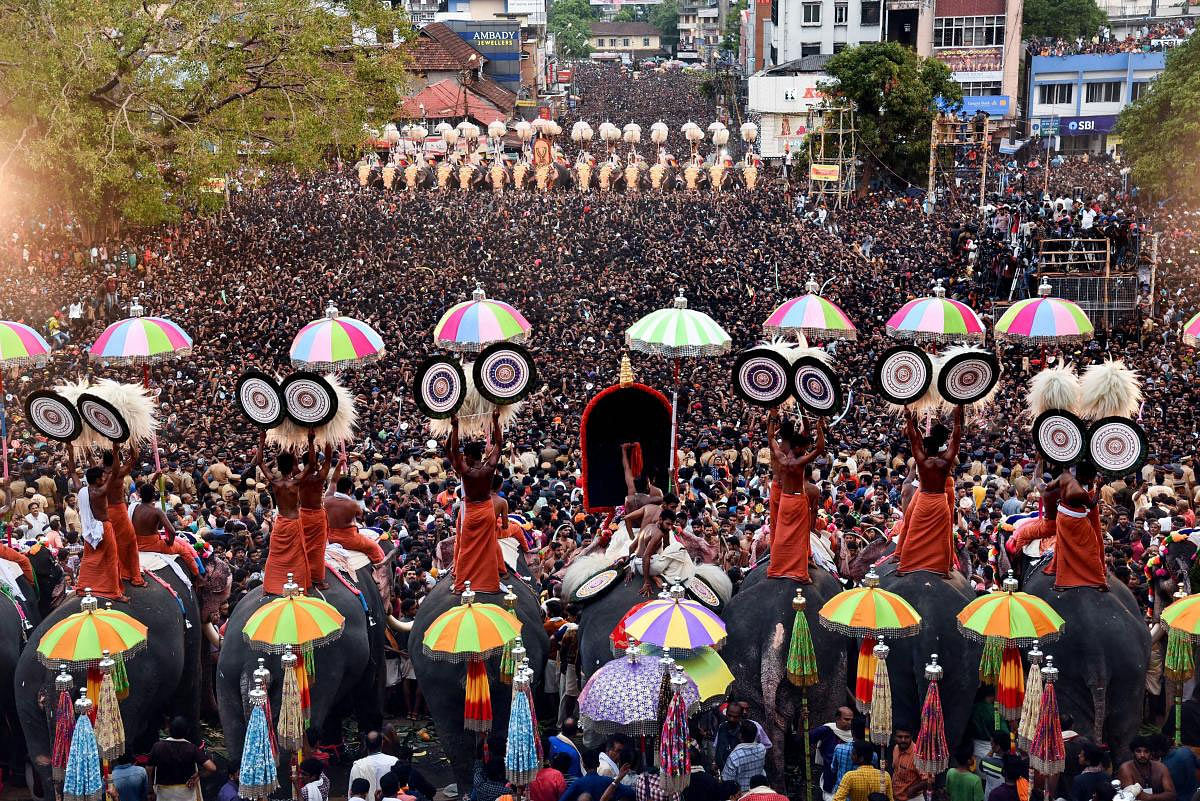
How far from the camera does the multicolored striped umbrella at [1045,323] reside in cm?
1520

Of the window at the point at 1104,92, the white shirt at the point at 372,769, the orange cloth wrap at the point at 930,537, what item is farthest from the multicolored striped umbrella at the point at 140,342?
the window at the point at 1104,92

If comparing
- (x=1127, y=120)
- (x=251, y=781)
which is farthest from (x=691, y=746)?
(x=1127, y=120)

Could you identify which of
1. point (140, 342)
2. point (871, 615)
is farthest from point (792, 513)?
point (140, 342)

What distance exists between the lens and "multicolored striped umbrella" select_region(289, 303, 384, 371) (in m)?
14.1

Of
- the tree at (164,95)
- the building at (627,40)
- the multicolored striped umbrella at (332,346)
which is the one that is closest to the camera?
the multicolored striped umbrella at (332,346)

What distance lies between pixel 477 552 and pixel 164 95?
21.0 m

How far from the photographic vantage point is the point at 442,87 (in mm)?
67375

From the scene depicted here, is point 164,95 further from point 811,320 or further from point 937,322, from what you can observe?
point 937,322

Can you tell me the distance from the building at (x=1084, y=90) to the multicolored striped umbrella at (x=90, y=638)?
164ft

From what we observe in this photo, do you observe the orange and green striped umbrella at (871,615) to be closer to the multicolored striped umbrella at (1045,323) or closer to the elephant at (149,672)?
the elephant at (149,672)

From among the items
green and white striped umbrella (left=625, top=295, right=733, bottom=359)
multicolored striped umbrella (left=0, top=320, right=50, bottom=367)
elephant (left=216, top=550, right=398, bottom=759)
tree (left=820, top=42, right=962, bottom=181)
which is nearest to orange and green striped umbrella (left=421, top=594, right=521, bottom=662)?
elephant (left=216, top=550, right=398, bottom=759)

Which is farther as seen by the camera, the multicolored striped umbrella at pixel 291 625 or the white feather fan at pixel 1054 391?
the white feather fan at pixel 1054 391

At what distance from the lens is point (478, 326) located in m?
15.1

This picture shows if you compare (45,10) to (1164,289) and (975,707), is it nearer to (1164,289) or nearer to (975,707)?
(1164,289)
